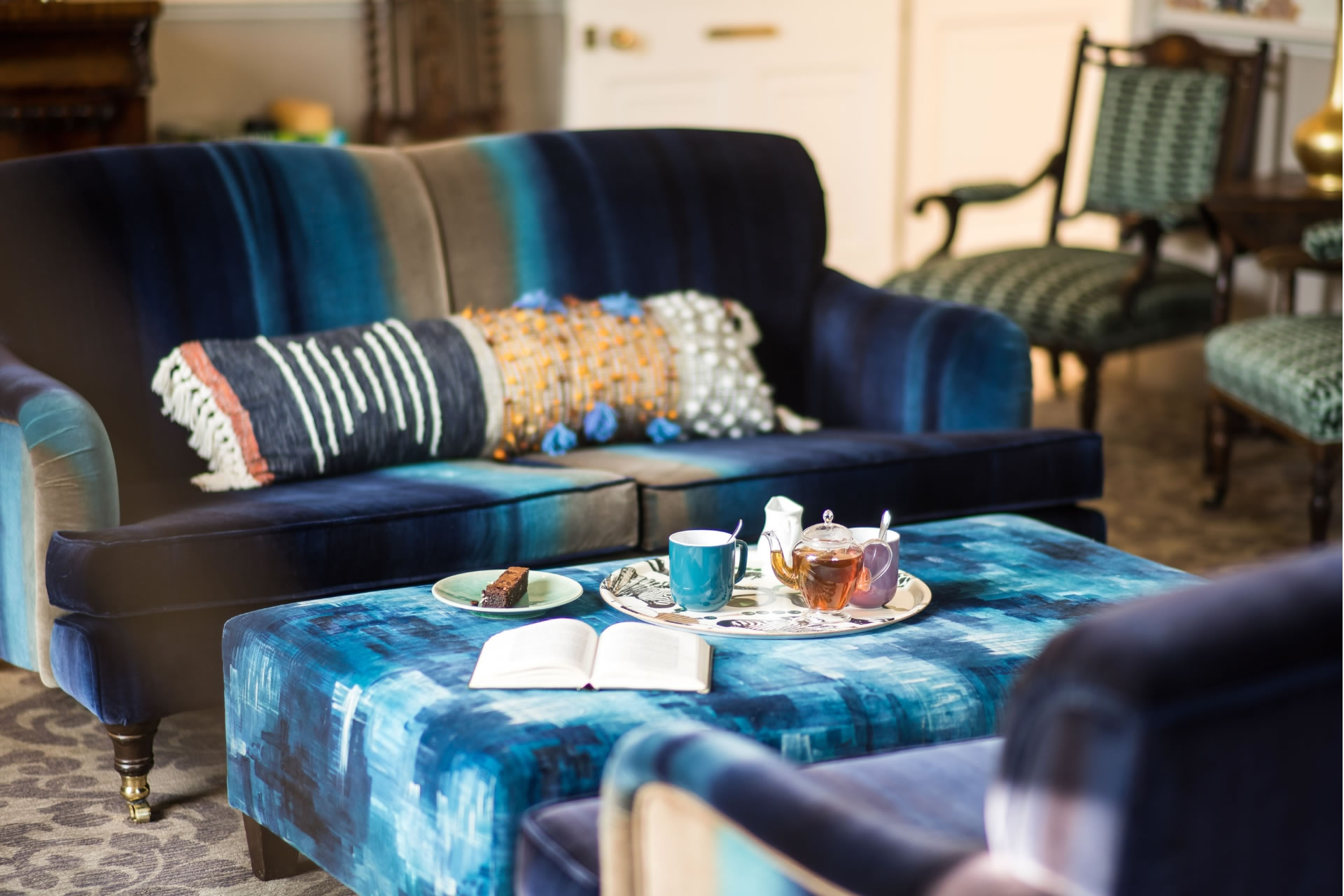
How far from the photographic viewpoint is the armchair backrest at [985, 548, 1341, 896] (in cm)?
75

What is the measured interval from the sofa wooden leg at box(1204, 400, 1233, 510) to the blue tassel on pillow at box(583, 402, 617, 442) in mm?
1671

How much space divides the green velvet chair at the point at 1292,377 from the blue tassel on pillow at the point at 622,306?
1347 millimetres

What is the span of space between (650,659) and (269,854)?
0.61 m

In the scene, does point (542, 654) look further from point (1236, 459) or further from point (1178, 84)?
point (1178, 84)

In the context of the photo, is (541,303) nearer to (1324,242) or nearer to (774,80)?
(1324,242)

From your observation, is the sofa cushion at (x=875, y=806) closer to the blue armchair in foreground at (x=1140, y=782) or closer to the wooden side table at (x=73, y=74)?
the blue armchair in foreground at (x=1140, y=782)

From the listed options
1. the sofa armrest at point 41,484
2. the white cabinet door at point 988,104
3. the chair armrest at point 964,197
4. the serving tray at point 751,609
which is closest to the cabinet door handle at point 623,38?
the white cabinet door at point 988,104

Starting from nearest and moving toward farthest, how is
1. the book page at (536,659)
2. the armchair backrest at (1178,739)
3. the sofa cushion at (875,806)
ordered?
the armchair backrest at (1178,739), the sofa cushion at (875,806), the book page at (536,659)

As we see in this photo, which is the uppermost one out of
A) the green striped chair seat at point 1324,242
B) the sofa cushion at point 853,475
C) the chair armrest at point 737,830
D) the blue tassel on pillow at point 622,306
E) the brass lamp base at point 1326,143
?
the brass lamp base at point 1326,143

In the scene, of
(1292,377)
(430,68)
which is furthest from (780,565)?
(430,68)

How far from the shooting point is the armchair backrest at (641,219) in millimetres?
2727

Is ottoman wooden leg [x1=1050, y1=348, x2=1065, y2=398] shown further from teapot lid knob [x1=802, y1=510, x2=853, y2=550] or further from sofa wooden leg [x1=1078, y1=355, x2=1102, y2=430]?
teapot lid knob [x1=802, y1=510, x2=853, y2=550]

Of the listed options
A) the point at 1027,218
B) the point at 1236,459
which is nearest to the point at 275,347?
the point at 1236,459

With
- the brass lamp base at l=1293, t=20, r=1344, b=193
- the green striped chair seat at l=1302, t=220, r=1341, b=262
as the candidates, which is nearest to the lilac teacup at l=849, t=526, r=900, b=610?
the green striped chair seat at l=1302, t=220, r=1341, b=262
